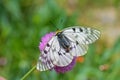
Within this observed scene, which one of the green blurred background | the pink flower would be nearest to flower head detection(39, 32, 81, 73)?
the pink flower

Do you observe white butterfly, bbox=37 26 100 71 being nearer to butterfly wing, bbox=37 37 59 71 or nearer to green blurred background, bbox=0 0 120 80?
butterfly wing, bbox=37 37 59 71

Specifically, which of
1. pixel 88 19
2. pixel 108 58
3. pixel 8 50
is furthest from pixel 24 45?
pixel 88 19

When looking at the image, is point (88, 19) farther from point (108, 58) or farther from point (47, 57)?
point (47, 57)

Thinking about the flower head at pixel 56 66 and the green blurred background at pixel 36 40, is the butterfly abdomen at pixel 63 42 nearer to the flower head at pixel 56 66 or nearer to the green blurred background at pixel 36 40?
the flower head at pixel 56 66

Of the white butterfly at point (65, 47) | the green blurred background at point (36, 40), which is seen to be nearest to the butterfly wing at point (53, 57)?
the white butterfly at point (65, 47)

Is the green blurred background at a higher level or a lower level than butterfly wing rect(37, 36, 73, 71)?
lower

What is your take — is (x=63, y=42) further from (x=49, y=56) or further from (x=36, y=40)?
(x=36, y=40)

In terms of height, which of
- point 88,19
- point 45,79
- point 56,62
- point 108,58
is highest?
point 56,62
